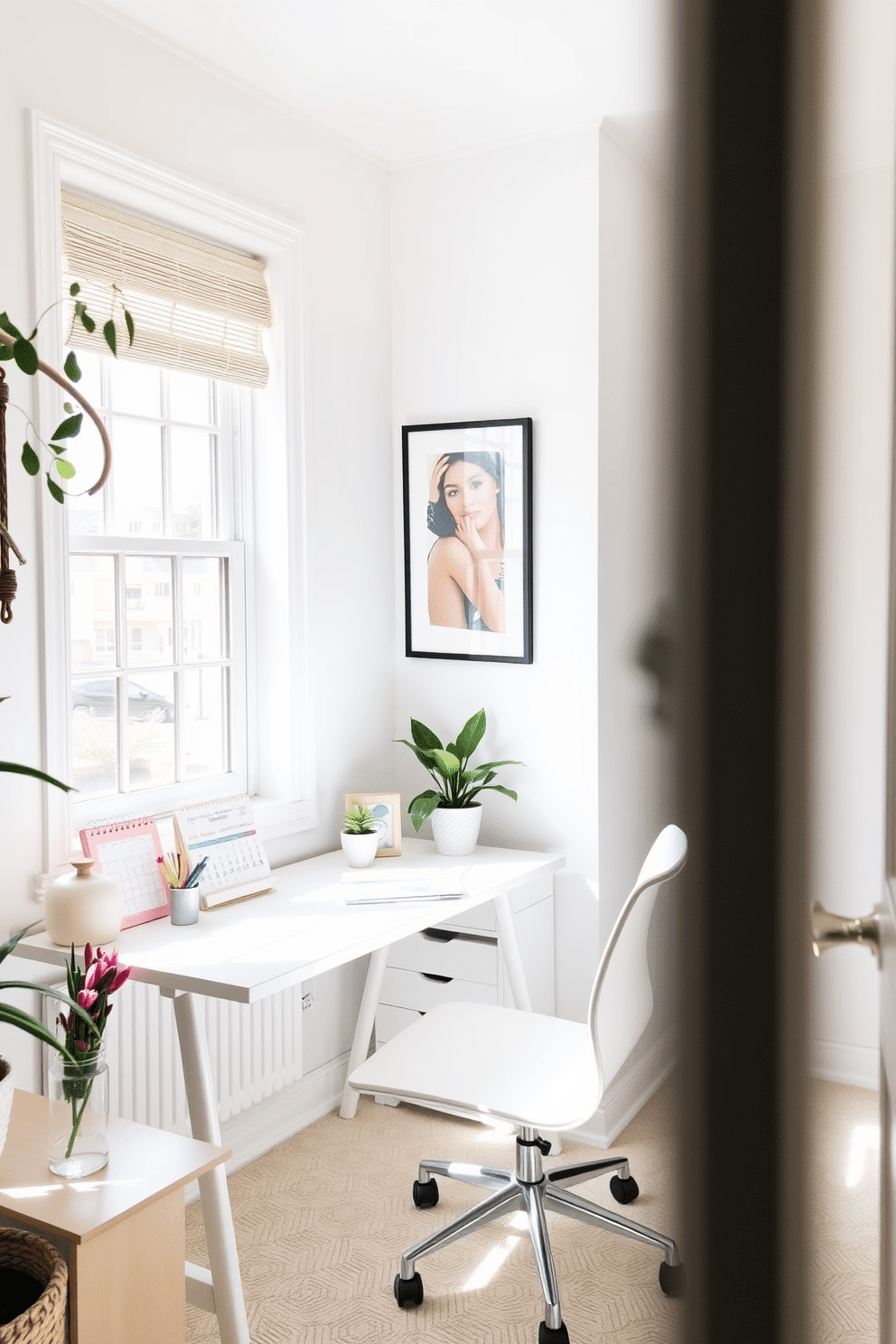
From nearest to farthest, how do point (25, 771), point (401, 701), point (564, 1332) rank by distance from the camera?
point (25, 771) < point (564, 1332) < point (401, 701)

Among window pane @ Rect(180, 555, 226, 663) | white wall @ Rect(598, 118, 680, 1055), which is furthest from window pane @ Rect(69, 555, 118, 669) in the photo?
white wall @ Rect(598, 118, 680, 1055)

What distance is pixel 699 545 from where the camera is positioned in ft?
0.33

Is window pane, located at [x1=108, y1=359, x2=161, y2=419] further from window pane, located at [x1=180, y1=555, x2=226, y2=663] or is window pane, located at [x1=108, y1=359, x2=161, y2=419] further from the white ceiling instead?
the white ceiling

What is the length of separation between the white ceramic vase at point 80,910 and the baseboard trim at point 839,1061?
6.33 feet

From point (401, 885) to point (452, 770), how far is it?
0.46 m

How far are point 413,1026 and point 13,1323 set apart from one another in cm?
115

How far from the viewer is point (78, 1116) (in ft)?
4.87

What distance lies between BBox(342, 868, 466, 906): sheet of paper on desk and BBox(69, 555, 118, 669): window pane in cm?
77

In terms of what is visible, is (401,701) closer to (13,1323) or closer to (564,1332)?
(564,1332)

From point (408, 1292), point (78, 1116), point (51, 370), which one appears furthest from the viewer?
point (408, 1292)

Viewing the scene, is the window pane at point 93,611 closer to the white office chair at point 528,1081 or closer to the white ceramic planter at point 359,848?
the white ceramic planter at point 359,848

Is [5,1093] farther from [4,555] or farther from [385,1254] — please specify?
[385,1254]

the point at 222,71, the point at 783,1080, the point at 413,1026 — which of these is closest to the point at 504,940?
the point at 413,1026

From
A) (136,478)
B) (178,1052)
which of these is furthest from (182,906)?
(136,478)
